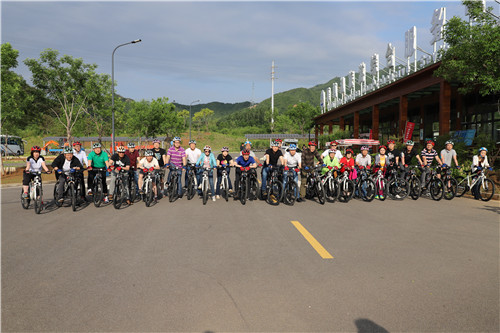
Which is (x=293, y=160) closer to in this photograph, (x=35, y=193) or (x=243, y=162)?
(x=243, y=162)

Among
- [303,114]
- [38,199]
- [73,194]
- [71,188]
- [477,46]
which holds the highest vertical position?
[303,114]

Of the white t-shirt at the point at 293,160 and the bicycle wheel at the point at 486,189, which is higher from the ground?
the white t-shirt at the point at 293,160

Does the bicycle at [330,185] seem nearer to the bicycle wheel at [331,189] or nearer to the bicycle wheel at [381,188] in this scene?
the bicycle wheel at [331,189]

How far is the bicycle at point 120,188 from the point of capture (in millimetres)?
10259

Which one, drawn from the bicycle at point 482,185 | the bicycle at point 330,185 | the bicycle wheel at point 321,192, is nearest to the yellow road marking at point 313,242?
the bicycle wheel at point 321,192

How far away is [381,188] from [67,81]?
23.5m

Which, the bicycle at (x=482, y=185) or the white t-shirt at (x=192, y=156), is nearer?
the bicycle at (x=482, y=185)

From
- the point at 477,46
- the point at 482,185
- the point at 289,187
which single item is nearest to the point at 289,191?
the point at 289,187

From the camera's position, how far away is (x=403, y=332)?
324 centimetres

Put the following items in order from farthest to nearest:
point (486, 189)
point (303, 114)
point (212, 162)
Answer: point (303, 114), point (212, 162), point (486, 189)

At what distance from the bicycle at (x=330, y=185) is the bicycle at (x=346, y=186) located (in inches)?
6.7

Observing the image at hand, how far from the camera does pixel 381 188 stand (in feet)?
38.2

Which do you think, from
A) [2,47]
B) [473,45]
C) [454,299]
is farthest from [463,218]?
[2,47]

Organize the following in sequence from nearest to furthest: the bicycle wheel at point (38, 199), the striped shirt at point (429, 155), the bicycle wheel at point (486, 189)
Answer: the bicycle wheel at point (38, 199)
the bicycle wheel at point (486, 189)
the striped shirt at point (429, 155)
